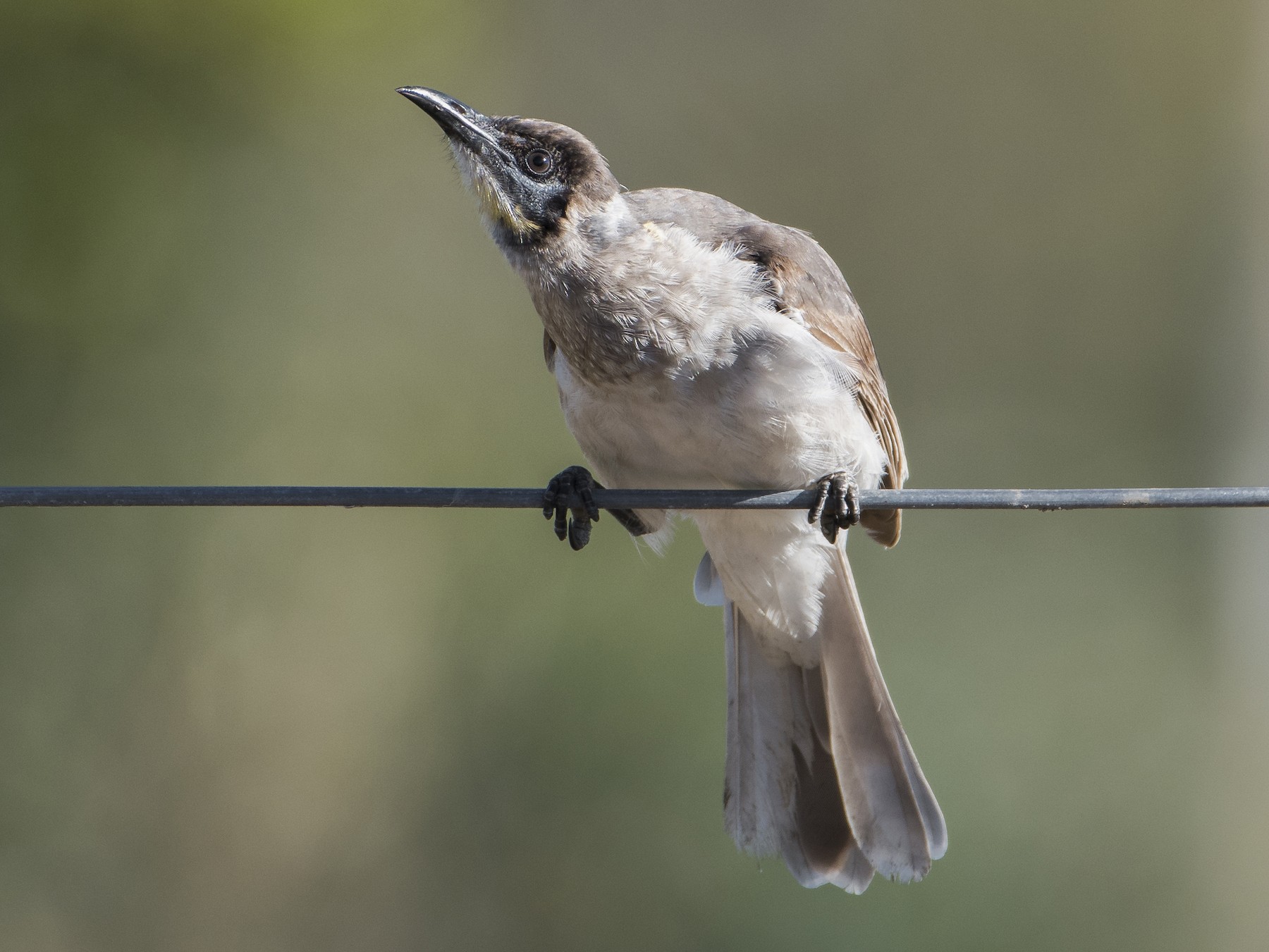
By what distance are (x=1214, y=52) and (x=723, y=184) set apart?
320cm

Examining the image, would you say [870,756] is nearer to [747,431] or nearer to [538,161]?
[747,431]

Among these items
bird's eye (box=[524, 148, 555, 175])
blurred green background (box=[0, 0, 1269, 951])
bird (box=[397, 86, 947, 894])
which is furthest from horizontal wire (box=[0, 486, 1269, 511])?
blurred green background (box=[0, 0, 1269, 951])

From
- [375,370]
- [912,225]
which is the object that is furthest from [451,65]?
[912,225]

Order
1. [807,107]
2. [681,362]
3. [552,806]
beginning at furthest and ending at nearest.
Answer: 1. [807,107]
2. [552,806]
3. [681,362]

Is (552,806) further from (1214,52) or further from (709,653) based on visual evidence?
(1214,52)

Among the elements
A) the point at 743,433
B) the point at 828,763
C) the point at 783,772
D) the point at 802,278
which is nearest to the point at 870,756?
the point at 828,763

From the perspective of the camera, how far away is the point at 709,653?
6.50 metres

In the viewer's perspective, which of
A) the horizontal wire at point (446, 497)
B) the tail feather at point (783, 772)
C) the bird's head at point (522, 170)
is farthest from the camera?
the tail feather at point (783, 772)

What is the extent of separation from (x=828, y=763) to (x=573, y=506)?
3.57ft

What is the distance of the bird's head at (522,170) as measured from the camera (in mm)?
3168

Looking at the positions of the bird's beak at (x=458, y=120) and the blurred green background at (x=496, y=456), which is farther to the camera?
the blurred green background at (x=496, y=456)

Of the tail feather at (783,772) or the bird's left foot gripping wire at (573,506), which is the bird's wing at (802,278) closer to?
the tail feather at (783,772)

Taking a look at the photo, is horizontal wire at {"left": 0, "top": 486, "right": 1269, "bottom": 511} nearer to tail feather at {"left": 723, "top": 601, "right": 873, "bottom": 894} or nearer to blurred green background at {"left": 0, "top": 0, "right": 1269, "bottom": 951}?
tail feather at {"left": 723, "top": 601, "right": 873, "bottom": 894}

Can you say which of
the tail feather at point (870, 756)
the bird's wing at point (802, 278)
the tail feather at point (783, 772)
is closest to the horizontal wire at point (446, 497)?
the bird's wing at point (802, 278)
